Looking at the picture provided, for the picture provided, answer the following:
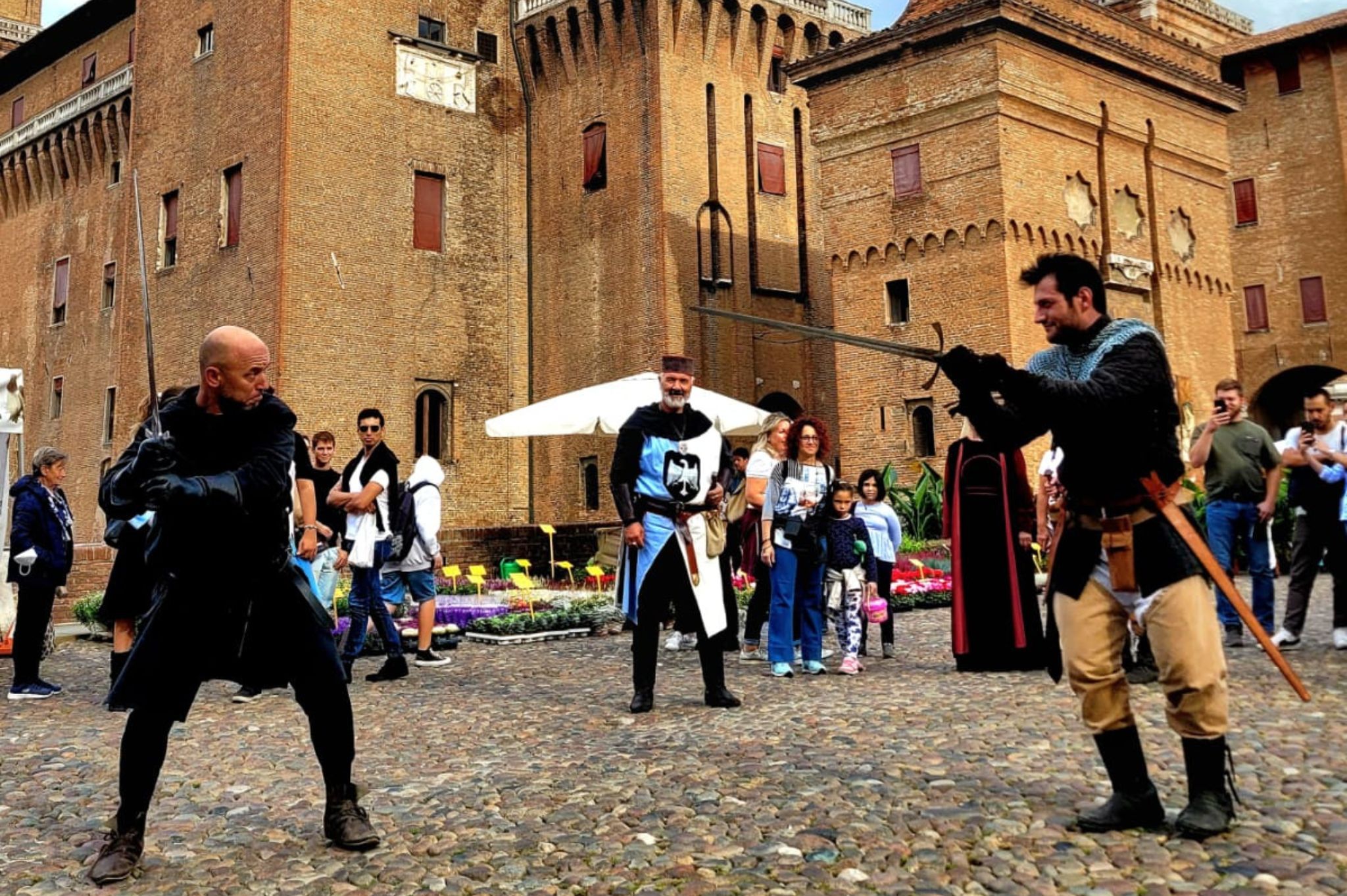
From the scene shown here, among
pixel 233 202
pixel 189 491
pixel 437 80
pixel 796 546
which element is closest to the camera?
pixel 189 491

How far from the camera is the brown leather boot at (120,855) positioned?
137 inches

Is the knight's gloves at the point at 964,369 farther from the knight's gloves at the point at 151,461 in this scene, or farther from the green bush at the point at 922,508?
the green bush at the point at 922,508

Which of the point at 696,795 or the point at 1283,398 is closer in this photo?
the point at 696,795

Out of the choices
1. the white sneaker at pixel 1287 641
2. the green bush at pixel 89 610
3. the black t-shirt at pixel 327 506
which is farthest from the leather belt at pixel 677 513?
the green bush at pixel 89 610

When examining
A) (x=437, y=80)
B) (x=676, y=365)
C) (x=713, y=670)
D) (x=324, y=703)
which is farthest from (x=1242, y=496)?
(x=437, y=80)

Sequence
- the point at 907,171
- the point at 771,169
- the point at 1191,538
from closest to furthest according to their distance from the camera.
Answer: the point at 1191,538 < the point at 907,171 < the point at 771,169

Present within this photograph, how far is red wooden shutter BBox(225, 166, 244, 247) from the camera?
25750 millimetres

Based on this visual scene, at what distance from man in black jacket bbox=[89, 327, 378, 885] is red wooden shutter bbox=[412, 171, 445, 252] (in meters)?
23.5

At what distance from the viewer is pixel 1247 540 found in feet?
28.0

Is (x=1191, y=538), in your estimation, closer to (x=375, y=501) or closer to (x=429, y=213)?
(x=375, y=501)

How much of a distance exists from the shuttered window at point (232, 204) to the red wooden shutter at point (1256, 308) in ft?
93.3

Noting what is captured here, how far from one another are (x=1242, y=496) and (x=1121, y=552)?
544 centimetres

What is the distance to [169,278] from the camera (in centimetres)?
2778

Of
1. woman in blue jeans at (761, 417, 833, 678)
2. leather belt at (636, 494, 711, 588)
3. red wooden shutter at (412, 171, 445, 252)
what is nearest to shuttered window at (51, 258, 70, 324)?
red wooden shutter at (412, 171, 445, 252)
